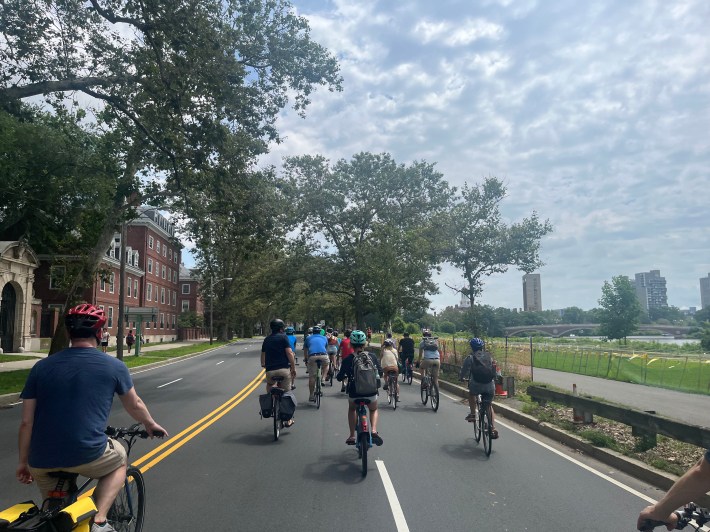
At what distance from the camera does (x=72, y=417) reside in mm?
3398

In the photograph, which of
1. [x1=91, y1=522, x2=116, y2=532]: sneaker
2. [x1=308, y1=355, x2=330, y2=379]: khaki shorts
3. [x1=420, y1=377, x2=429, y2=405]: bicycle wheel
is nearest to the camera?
[x1=91, y1=522, x2=116, y2=532]: sneaker

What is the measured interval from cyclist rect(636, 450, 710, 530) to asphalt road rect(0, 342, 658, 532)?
299 cm

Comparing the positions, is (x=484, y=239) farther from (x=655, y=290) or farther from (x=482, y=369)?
(x=655, y=290)

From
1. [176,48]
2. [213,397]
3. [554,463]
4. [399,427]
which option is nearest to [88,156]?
[176,48]

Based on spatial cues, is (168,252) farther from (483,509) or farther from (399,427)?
(483,509)

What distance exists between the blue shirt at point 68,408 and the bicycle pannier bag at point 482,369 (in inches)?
273

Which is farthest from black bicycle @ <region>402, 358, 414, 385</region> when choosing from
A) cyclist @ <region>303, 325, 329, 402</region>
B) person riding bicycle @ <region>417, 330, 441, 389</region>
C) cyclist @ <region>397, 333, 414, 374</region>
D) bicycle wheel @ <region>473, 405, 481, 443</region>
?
bicycle wheel @ <region>473, 405, 481, 443</region>

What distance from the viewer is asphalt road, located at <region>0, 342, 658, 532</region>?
5.59 meters

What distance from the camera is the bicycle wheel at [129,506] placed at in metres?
4.05

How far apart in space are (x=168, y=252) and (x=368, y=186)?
1572 inches

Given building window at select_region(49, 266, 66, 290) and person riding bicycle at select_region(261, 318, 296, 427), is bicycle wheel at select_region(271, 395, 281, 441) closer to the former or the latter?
person riding bicycle at select_region(261, 318, 296, 427)

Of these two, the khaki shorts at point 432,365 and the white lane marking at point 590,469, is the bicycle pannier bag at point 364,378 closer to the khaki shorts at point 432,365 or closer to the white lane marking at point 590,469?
the white lane marking at point 590,469

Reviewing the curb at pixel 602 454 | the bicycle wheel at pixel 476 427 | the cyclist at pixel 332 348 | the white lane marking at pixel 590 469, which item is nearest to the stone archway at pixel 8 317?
the cyclist at pixel 332 348

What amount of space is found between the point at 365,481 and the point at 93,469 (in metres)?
4.12
